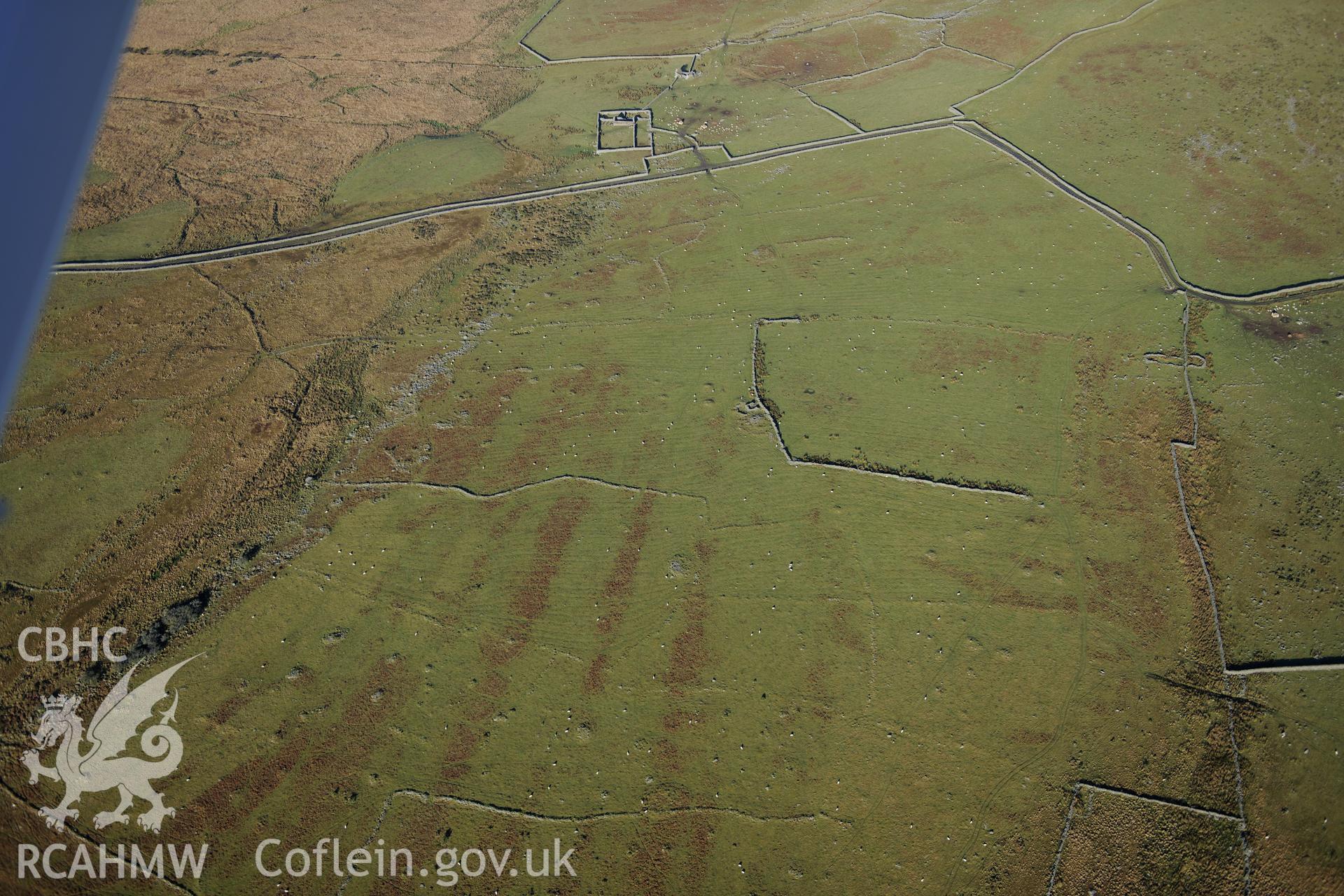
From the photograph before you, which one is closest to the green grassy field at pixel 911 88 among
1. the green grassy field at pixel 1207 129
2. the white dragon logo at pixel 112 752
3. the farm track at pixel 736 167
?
the farm track at pixel 736 167

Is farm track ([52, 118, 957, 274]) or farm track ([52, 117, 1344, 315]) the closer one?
farm track ([52, 117, 1344, 315])

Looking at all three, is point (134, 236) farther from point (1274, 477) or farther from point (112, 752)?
point (1274, 477)

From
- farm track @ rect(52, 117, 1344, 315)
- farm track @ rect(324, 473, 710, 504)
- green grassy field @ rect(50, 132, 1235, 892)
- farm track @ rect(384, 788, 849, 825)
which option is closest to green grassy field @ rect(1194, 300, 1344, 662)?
farm track @ rect(52, 117, 1344, 315)

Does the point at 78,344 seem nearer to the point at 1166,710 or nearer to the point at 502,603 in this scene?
the point at 502,603

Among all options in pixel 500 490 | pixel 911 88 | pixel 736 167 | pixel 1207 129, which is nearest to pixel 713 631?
pixel 500 490

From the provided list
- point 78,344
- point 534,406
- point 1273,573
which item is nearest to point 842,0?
point 534,406

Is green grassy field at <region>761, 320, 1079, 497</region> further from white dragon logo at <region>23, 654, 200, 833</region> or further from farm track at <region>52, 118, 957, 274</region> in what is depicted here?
white dragon logo at <region>23, 654, 200, 833</region>
